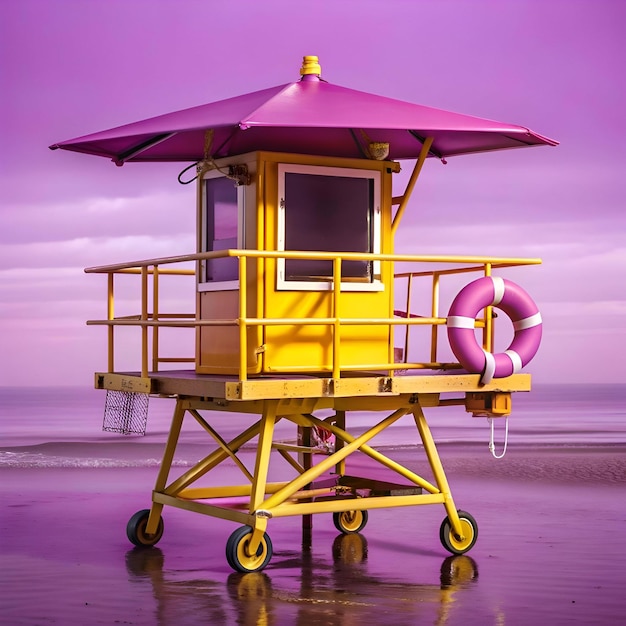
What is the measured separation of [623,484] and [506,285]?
6296 mm

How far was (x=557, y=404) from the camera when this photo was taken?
3722 centimetres

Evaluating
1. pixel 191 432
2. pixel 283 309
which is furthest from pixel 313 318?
pixel 191 432

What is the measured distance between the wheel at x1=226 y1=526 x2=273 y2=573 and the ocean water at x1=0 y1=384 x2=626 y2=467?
28.7 ft

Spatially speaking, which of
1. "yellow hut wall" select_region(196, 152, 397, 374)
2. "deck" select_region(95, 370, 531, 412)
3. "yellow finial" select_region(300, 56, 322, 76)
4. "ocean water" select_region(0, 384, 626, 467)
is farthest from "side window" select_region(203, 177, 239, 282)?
"ocean water" select_region(0, 384, 626, 467)

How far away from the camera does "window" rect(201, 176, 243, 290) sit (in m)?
9.43

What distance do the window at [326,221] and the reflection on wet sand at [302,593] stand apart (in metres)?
2.01

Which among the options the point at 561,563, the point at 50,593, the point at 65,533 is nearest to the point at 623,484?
the point at 561,563

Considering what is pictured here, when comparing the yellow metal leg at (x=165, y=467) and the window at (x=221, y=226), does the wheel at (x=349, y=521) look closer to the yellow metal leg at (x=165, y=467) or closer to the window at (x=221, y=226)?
the yellow metal leg at (x=165, y=467)

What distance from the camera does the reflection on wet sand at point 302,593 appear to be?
24.8 ft

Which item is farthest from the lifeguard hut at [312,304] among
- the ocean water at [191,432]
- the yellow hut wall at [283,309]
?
the ocean water at [191,432]

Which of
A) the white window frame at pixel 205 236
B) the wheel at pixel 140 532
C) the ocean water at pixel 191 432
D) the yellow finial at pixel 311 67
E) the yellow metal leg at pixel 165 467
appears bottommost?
the ocean water at pixel 191 432

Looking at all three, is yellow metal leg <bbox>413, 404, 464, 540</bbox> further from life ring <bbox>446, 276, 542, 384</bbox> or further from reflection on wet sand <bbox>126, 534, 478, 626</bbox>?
life ring <bbox>446, 276, 542, 384</bbox>

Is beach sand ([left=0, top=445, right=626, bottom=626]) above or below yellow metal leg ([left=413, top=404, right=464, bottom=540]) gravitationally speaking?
below

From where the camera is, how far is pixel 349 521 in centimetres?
1078
